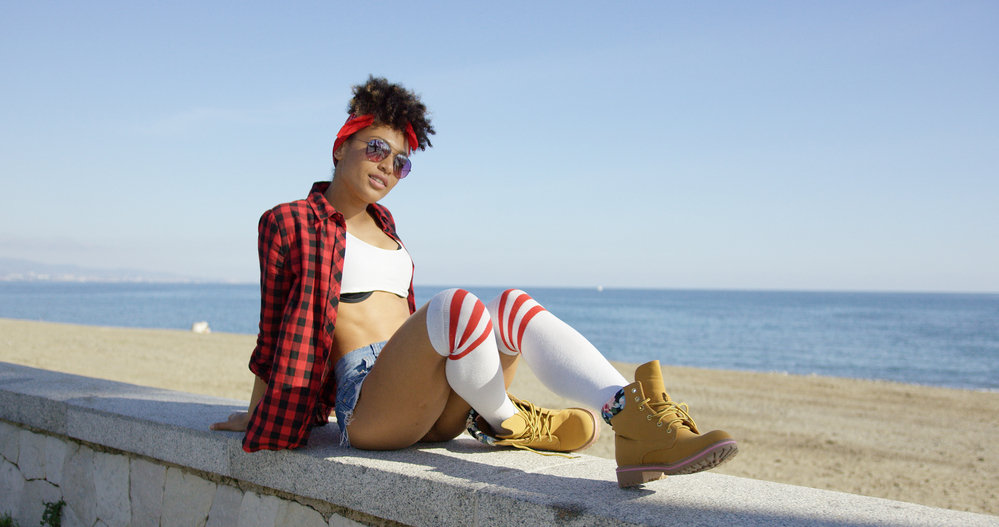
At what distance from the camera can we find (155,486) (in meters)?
2.34

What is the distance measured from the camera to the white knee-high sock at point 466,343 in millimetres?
1629

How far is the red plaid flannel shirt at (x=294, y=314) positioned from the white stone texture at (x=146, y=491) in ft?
2.22

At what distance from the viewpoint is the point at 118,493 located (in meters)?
2.45

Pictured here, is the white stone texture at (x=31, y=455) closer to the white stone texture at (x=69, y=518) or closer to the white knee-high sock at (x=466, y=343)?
the white stone texture at (x=69, y=518)

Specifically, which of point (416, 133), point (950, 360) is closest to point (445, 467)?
point (416, 133)

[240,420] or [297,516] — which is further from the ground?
[240,420]

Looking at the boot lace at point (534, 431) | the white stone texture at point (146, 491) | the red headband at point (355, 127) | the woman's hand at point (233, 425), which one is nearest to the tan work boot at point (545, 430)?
the boot lace at point (534, 431)

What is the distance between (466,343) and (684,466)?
2.03ft

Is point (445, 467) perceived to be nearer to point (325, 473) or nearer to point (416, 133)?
point (325, 473)

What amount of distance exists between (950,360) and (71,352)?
29.2 metres

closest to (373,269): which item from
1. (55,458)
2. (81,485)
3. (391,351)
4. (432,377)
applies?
(391,351)

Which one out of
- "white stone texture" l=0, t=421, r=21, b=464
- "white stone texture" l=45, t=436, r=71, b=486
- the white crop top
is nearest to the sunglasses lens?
the white crop top

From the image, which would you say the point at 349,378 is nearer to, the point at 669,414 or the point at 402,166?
the point at 402,166

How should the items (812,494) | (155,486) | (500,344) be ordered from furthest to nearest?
(155,486), (500,344), (812,494)
